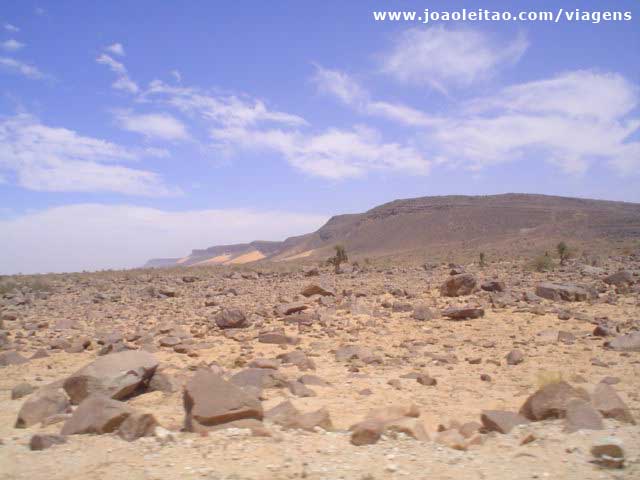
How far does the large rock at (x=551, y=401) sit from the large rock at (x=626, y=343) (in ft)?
12.2

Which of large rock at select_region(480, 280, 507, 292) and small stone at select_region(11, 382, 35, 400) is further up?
large rock at select_region(480, 280, 507, 292)

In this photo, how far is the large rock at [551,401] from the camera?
5.18 m

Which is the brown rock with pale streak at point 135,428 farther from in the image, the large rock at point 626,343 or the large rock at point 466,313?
the large rock at point 466,313

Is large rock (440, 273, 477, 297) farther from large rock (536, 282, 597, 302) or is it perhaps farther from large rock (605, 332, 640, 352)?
large rock (605, 332, 640, 352)

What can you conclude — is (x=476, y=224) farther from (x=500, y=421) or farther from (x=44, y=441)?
(x=44, y=441)

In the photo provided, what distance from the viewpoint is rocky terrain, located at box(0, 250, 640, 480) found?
4.34m

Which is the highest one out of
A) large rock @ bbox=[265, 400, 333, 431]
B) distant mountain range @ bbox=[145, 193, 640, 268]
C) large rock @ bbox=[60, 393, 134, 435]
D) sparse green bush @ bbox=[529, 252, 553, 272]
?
distant mountain range @ bbox=[145, 193, 640, 268]

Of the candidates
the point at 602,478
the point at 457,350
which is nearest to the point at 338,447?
the point at 602,478

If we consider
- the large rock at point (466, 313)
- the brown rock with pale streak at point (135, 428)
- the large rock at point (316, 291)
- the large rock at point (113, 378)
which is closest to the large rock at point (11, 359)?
the large rock at point (113, 378)

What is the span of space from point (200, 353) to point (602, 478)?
7.07 metres

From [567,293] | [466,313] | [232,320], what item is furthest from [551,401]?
[567,293]

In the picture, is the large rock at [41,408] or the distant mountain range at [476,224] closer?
the large rock at [41,408]

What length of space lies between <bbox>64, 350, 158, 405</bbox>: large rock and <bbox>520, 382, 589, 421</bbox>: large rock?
467 centimetres

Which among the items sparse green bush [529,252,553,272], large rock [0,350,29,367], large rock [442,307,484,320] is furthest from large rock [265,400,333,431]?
sparse green bush [529,252,553,272]
